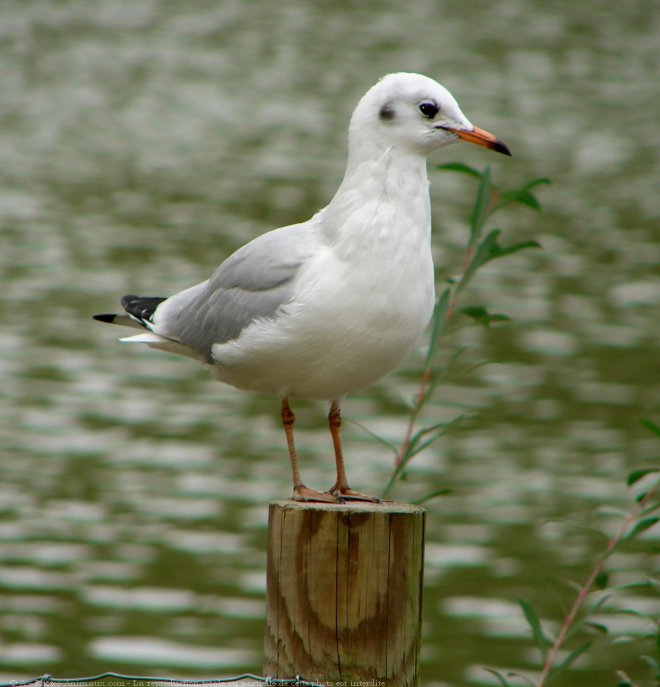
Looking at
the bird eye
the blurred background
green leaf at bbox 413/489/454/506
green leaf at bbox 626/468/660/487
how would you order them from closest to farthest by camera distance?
green leaf at bbox 626/468/660/487
green leaf at bbox 413/489/454/506
the bird eye
the blurred background

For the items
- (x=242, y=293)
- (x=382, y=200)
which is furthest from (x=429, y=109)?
(x=242, y=293)

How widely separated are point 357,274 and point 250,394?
7.85 meters

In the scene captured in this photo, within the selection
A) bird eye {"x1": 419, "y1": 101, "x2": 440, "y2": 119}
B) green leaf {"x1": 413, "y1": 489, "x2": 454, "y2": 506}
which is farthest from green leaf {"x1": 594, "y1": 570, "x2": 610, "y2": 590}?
bird eye {"x1": 419, "y1": 101, "x2": 440, "y2": 119}

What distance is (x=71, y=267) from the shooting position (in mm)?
13695

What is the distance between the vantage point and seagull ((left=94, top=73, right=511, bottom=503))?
12.4ft

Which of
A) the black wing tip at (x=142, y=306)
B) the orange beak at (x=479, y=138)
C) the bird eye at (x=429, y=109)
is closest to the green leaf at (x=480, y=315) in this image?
the orange beak at (x=479, y=138)

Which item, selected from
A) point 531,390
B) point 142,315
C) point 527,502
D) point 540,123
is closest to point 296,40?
point 540,123

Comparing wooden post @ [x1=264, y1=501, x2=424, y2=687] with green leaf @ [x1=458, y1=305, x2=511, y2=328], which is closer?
wooden post @ [x1=264, y1=501, x2=424, y2=687]

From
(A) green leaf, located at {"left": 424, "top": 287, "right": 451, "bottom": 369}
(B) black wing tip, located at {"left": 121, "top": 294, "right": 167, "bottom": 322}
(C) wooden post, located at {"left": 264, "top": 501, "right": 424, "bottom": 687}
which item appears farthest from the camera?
(B) black wing tip, located at {"left": 121, "top": 294, "right": 167, "bottom": 322}

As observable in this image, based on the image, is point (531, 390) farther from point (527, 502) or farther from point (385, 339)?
point (385, 339)

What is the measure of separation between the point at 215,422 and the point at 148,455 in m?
0.89

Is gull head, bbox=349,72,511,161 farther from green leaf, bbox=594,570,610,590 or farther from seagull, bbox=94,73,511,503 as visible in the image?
green leaf, bbox=594,570,610,590

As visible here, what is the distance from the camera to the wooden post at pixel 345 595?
3.29 meters

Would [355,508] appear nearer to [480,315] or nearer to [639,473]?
[639,473]
